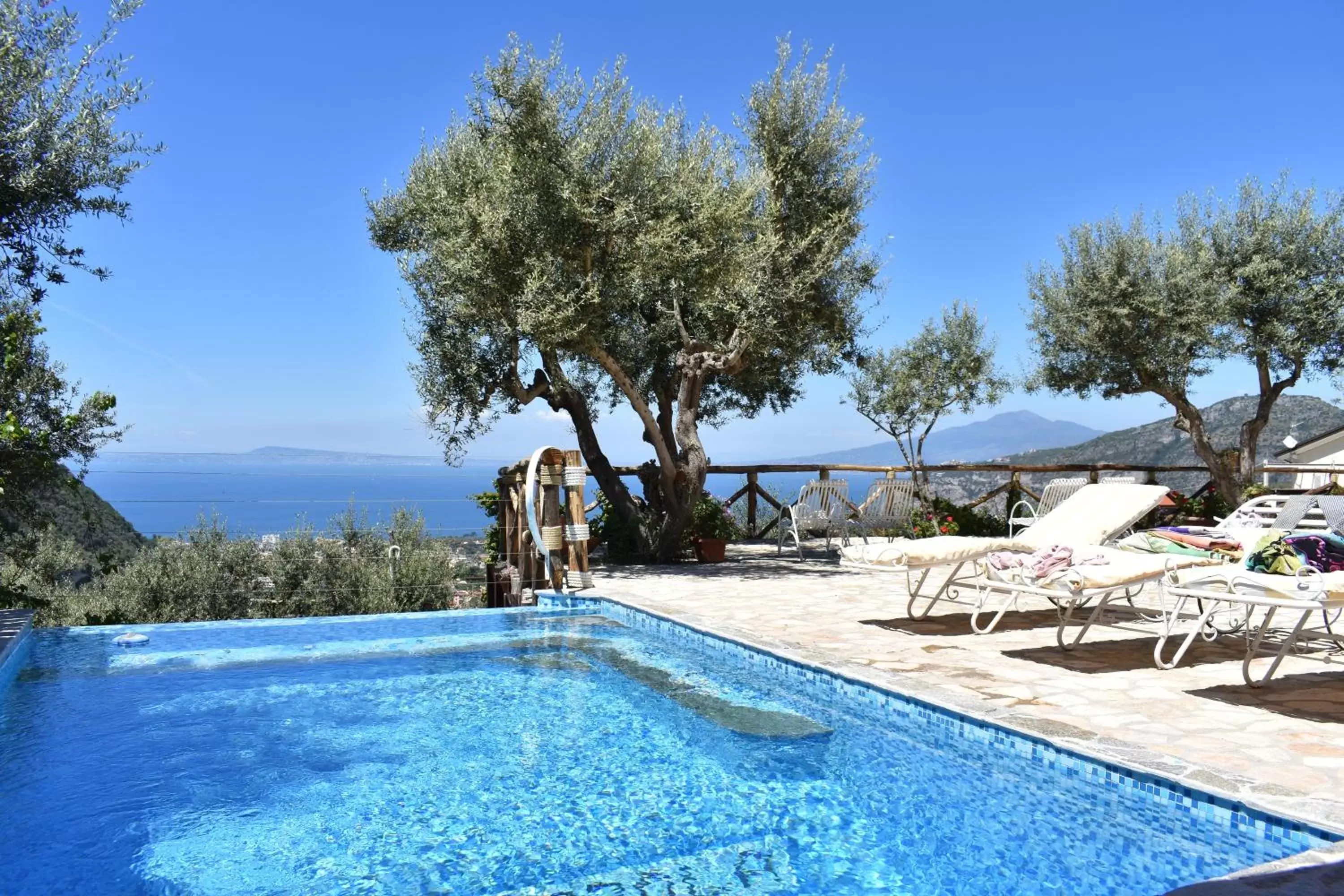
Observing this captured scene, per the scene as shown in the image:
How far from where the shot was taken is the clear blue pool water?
10.1 feet

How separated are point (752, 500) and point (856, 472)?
7.36ft

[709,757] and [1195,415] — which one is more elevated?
[1195,415]

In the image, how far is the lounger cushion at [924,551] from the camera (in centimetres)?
592

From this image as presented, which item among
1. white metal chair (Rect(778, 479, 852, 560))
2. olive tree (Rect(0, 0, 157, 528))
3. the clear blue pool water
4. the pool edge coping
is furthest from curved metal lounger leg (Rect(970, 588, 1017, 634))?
olive tree (Rect(0, 0, 157, 528))

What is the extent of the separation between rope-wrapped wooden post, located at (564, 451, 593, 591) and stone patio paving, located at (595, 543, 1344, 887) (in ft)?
2.19

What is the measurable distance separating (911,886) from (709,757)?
147 cm

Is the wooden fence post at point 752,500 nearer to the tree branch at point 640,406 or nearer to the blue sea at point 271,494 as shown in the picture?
the blue sea at point 271,494

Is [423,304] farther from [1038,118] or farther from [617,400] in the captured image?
[1038,118]

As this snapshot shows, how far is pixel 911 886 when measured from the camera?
9.83 feet

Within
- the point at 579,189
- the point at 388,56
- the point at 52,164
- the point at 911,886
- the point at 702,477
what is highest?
the point at 388,56

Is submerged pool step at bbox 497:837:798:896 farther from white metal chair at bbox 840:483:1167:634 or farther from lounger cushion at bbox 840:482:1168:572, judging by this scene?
lounger cushion at bbox 840:482:1168:572

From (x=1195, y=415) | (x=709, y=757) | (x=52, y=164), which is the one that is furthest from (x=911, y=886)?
(x=1195, y=415)

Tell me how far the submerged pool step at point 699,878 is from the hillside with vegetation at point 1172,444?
11.8m

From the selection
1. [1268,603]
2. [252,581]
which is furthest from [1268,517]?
[252,581]
